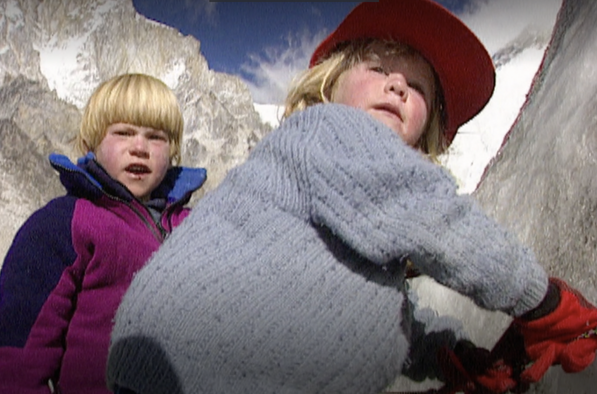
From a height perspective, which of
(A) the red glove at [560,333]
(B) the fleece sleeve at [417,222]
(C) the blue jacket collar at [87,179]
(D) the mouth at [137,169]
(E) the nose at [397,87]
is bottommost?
(A) the red glove at [560,333]

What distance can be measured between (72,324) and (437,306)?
0.62 m

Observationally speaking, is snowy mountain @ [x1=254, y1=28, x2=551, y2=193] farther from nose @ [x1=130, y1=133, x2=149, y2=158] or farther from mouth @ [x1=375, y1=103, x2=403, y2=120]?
mouth @ [x1=375, y1=103, x2=403, y2=120]

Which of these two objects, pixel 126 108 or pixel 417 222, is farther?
pixel 126 108

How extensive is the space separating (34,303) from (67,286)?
0.03 meters

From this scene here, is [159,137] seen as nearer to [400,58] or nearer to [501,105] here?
[400,58]

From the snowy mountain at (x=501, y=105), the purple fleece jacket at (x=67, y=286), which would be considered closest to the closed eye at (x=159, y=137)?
the purple fleece jacket at (x=67, y=286)

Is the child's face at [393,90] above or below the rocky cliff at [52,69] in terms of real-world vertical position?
below

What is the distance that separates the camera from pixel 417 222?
0.25 metres

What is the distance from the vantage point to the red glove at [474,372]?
12.6 inches

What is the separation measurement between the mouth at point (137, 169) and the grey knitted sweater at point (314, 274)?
0.92 feet

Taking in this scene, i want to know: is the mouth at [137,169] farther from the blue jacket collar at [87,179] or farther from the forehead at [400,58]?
the forehead at [400,58]

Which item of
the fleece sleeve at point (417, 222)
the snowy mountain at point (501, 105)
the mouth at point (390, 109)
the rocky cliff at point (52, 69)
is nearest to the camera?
the fleece sleeve at point (417, 222)

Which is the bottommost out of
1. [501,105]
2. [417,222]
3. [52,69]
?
[417,222]

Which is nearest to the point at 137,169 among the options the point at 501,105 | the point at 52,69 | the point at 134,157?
the point at 134,157
